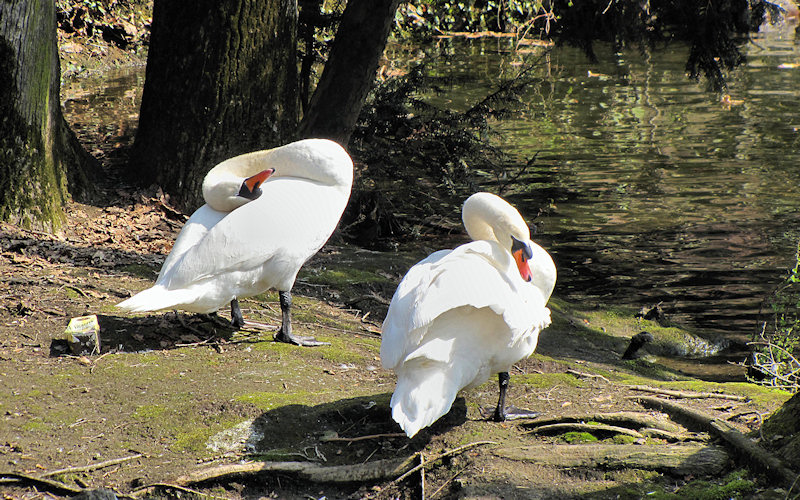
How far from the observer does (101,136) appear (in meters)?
12.6

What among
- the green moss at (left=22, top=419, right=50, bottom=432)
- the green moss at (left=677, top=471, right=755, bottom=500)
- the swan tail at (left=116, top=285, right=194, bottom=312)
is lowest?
the green moss at (left=22, top=419, right=50, bottom=432)

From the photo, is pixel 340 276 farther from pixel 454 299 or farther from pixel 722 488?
pixel 722 488

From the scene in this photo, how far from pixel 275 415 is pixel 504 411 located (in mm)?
1228

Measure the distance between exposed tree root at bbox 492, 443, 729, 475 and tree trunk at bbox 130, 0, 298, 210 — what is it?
18.2 ft

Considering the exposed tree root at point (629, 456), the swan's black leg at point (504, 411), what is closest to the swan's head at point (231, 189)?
the swan's black leg at point (504, 411)

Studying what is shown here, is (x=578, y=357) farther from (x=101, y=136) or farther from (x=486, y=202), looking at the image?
(x=101, y=136)

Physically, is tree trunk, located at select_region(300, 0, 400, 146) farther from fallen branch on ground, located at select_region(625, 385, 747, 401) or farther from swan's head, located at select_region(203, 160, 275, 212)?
fallen branch on ground, located at select_region(625, 385, 747, 401)

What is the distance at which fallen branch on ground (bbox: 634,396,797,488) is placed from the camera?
3.12m

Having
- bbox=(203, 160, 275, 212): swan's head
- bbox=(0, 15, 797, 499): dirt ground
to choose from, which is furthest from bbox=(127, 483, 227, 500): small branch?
bbox=(203, 160, 275, 212): swan's head

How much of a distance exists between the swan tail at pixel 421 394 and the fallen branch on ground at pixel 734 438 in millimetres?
1227

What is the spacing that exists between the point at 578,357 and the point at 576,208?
16.4 feet

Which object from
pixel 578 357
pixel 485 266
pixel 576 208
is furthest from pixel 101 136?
pixel 485 266

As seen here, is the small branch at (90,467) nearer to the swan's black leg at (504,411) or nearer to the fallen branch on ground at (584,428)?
the swan's black leg at (504,411)

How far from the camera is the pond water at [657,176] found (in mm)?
8992
